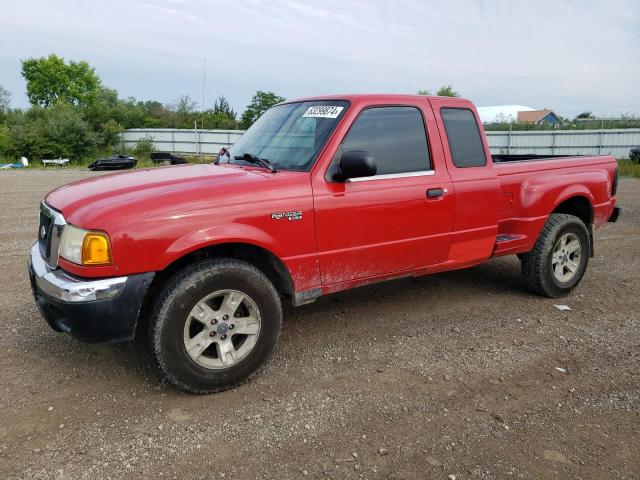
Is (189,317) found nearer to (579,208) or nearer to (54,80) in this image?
(579,208)

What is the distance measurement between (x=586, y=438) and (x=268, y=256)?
2.21 m

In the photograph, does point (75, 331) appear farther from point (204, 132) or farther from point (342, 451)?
point (204, 132)

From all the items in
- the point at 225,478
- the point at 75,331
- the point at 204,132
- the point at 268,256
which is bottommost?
the point at 225,478

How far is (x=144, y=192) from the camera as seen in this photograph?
325 centimetres

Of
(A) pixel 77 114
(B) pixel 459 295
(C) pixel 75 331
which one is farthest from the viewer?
(A) pixel 77 114

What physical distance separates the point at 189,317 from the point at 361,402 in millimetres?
1198

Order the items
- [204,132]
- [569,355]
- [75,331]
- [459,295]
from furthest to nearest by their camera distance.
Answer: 1. [204,132]
2. [459,295]
3. [569,355]
4. [75,331]

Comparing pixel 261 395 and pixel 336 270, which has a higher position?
pixel 336 270

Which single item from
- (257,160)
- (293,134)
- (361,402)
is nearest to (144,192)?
(257,160)

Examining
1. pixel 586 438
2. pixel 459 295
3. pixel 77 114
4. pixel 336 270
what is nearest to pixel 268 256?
pixel 336 270

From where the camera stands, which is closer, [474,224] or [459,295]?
[474,224]

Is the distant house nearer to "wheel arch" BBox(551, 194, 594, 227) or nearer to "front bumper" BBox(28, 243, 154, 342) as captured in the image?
"wheel arch" BBox(551, 194, 594, 227)

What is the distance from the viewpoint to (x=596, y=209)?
17.9ft

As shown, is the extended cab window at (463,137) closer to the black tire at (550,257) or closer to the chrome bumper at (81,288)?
the black tire at (550,257)
